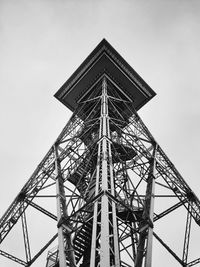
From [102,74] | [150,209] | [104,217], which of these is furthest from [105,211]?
[102,74]

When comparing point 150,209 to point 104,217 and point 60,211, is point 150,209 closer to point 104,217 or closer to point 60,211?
point 60,211

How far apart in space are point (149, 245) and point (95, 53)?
1695cm

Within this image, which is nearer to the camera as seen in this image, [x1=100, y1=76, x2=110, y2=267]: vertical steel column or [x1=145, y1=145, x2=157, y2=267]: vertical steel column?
[x1=100, y1=76, x2=110, y2=267]: vertical steel column

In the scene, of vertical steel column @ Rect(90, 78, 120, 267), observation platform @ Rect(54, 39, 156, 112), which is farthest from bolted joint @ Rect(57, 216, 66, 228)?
observation platform @ Rect(54, 39, 156, 112)

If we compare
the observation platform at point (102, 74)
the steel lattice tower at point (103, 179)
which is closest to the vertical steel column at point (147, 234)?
the steel lattice tower at point (103, 179)

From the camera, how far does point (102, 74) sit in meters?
25.2

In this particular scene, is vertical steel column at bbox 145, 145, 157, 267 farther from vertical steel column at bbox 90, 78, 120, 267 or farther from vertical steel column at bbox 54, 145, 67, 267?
vertical steel column at bbox 54, 145, 67, 267

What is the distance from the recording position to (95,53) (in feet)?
83.1

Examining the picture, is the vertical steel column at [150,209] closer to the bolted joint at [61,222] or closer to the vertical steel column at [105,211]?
the vertical steel column at [105,211]

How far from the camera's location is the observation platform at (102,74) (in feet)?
83.1

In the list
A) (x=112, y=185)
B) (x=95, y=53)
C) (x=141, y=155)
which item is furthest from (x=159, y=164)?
(x=95, y=53)

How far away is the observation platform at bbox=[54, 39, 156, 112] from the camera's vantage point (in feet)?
83.1

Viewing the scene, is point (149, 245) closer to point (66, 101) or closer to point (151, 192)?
point (151, 192)

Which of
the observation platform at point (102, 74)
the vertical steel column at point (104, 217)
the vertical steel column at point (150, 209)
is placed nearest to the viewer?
the vertical steel column at point (104, 217)
